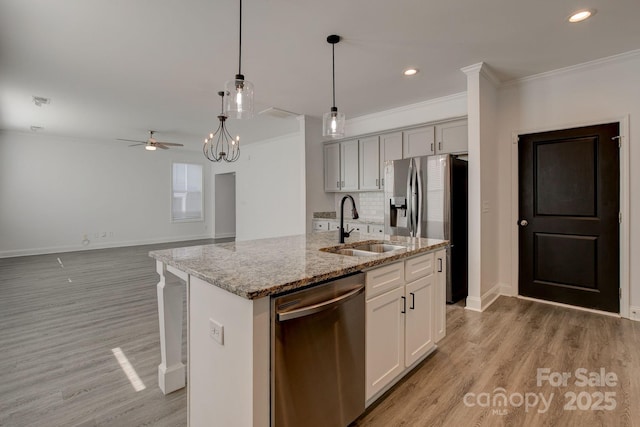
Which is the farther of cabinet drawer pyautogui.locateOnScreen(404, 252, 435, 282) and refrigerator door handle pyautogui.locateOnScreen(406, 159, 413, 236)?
refrigerator door handle pyautogui.locateOnScreen(406, 159, 413, 236)

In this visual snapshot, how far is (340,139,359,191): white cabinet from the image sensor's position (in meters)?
5.12

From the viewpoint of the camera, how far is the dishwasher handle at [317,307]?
4.13 feet

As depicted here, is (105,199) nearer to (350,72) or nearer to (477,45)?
(350,72)

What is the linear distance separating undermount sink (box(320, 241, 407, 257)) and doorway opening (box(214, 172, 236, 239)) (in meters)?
7.79

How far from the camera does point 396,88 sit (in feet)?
13.2

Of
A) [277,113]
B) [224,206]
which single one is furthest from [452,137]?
[224,206]

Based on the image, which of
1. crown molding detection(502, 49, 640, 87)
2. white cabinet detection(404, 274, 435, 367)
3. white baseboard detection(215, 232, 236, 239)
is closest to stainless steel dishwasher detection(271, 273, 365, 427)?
white cabinet detection(404, 274, 435, 367)

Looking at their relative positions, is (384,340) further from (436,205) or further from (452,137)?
(452,137)

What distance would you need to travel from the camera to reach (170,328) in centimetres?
198

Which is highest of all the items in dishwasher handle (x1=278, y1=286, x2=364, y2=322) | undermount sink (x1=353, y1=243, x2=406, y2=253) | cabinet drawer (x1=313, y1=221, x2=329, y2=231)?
cabinet drawer (x1=313, y1=221, x2=329, y2=231)

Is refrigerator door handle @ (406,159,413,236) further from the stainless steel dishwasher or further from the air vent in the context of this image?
the stainless steel dishwasher

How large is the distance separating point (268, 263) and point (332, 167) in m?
3.95

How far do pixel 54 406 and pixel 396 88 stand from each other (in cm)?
435

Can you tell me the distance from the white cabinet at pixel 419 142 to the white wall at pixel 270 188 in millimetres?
2249
